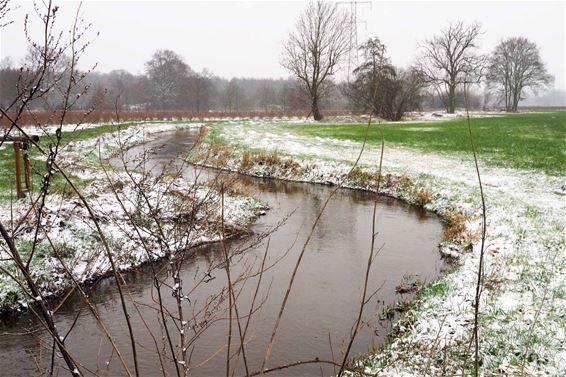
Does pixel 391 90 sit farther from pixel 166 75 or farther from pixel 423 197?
pixel 166 75

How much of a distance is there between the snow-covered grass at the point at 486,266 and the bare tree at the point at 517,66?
5554 centimetres

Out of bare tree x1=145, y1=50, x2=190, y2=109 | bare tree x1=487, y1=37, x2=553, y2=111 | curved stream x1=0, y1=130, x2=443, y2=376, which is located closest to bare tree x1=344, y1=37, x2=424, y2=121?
curved stream x1=0, y1=130, x2=443, y2=376

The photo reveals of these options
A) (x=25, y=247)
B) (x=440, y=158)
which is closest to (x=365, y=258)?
(x=25, y=247)

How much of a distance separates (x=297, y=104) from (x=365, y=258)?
4622 cm

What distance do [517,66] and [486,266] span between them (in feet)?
228

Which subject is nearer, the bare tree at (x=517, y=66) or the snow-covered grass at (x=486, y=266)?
the snow-covered grass at (x=486, y=266)

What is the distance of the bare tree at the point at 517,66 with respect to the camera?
6450 cm

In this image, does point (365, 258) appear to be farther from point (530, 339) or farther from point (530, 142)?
point (530, 142)

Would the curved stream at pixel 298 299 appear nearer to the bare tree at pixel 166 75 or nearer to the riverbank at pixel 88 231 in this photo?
the riverbank at pixel 88 231

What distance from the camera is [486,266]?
23.9ft

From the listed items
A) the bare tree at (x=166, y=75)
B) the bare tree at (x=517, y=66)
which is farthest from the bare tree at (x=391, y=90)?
the bare tree at (x=166, y=75)

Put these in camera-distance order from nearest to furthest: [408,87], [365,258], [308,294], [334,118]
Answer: [308,294] → [365,258] → [408,87] → [334,118]

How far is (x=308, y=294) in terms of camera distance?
687 cm

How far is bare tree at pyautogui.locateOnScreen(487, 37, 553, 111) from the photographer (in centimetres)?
6450
